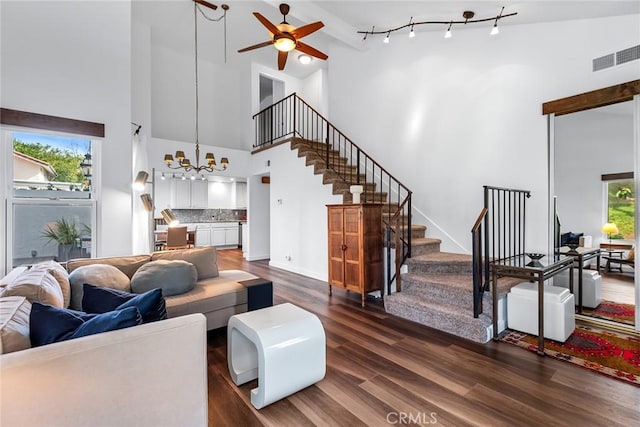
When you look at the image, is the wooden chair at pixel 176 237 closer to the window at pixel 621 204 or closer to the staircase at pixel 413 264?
the staircase at pixel 413 264

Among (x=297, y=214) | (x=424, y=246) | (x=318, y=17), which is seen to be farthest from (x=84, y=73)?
(x=424, y=246)

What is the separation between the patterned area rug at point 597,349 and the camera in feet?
7.79

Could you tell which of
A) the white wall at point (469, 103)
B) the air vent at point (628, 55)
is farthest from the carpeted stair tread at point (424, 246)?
the air vent at point (628, 55)

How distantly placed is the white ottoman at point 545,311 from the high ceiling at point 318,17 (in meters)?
3.09

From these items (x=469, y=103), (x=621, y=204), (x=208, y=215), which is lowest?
(x=208, y=215)

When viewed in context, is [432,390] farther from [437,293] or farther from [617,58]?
[617,58]

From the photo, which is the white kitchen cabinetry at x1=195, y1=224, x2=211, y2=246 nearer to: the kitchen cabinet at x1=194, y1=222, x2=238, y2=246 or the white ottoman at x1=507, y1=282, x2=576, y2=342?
the kitchen cabinet at x1=194, y1=222, x2=238, y2=246

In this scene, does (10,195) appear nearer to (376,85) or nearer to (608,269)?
(376,85)

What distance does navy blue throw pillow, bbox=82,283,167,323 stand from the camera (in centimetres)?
168

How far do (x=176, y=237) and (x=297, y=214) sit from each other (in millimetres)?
2943

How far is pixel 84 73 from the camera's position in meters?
4.01

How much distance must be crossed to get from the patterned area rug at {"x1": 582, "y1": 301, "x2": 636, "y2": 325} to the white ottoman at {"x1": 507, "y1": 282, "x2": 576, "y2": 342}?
2.76ft

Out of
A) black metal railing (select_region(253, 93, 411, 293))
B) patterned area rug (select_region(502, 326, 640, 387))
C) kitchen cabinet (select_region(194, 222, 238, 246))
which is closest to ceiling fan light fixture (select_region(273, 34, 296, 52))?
black metal railing (select_region(253, 93, 411, 293))

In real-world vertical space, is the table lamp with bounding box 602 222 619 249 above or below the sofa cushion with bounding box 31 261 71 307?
above
